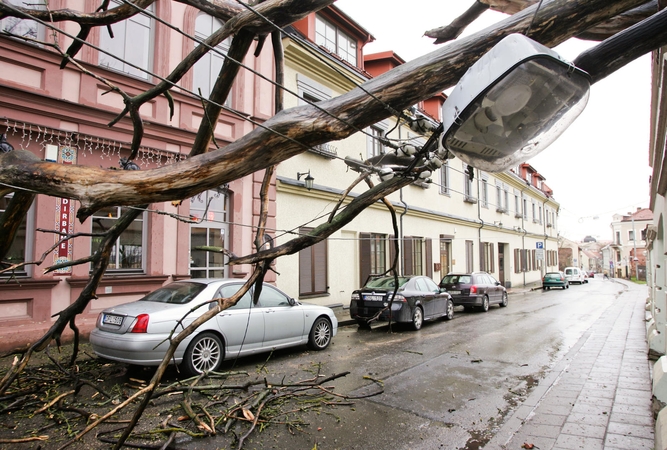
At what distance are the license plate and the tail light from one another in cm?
32

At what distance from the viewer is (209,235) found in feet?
36.1

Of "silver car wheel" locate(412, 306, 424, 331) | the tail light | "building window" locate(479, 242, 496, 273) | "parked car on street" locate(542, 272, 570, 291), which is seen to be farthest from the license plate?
"parked car on street" locate(542, 272, 570, 291)

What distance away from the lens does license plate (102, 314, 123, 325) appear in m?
6.16

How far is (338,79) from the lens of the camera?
A: 14664 mm

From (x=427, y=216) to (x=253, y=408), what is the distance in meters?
17.1

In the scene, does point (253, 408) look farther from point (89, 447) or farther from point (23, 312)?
point (23, 312)

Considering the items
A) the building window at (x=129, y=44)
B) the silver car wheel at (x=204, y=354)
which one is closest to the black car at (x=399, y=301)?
the silver car wheel at (x=204, y=354)

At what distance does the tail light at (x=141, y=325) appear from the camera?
595cm

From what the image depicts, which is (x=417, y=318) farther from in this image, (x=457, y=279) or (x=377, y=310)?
(x=457, y=279)

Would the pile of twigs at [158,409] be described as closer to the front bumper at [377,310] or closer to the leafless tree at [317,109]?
the leafless tree at [317,109]

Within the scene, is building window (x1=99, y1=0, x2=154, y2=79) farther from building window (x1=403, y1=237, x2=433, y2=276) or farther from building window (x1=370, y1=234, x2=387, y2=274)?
building window (x1=403, y1=237, x2=433, y2=276)

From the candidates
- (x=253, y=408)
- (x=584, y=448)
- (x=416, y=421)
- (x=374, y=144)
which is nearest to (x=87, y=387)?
(x=253, y=408)

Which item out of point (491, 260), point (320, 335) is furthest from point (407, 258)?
point (491, 260)

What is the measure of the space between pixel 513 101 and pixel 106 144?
29.4ft
